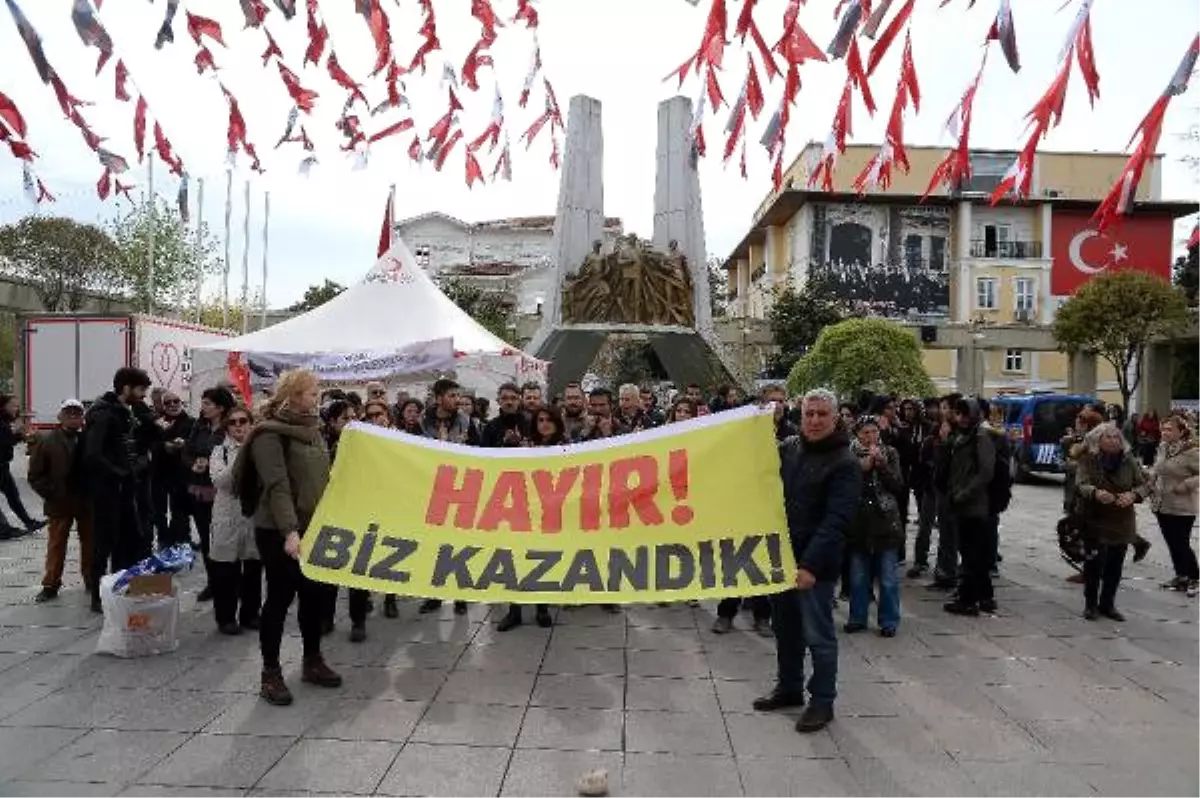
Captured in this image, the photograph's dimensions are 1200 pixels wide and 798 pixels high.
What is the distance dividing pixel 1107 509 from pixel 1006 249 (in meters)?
52.5

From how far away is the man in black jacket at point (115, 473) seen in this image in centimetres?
696

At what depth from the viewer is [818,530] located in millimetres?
4672

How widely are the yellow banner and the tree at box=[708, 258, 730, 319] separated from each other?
225ft

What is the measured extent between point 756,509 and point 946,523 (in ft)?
15.2

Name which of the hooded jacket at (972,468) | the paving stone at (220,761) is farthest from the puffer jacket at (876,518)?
the paving stone at (220,761)

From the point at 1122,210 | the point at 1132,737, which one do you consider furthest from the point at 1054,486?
the point at 1122,210

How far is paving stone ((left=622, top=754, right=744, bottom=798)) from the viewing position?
393cm

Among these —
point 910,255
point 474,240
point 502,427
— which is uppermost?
point 474,240

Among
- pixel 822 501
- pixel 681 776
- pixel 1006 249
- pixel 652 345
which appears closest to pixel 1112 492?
pixel 822 501

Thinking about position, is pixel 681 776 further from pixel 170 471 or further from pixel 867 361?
pixel 867 361

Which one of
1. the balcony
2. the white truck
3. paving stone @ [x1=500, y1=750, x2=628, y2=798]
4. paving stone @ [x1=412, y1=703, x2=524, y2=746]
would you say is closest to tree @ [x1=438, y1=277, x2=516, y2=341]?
the white truck

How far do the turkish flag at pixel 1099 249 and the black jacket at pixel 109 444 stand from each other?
55662 millimetres

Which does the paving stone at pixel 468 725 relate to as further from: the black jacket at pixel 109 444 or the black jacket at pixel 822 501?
the black jacket at pixel 109 444

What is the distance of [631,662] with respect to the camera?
5914 mm
